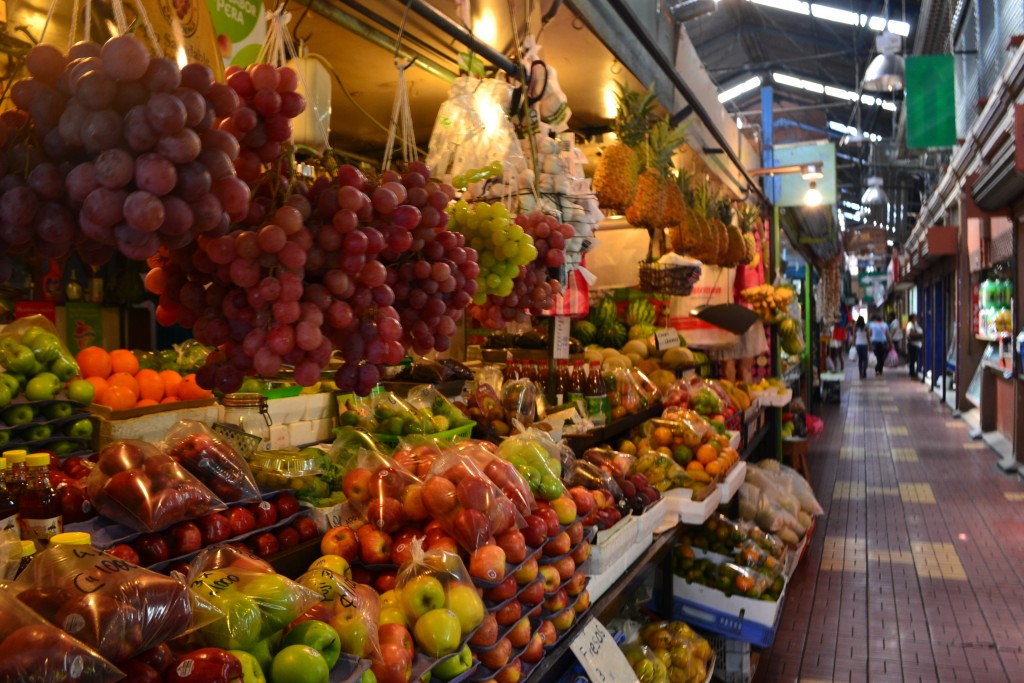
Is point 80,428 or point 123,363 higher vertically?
point 123,363

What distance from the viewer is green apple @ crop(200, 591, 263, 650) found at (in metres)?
1.35

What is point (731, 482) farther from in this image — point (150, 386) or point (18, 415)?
point (18, 415)

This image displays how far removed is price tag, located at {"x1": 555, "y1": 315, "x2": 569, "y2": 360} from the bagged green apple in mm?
635

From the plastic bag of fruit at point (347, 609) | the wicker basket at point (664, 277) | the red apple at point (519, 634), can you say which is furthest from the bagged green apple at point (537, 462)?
the wicker basket at point (664, 277)

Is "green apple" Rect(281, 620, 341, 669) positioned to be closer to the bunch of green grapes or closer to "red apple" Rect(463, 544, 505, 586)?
"red apple" Rect(463, 544, 505, 586)

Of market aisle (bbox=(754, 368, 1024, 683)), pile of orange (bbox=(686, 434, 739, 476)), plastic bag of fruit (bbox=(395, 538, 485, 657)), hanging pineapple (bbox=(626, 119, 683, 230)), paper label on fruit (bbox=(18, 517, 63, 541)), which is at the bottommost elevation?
market aisle (bbox=(754, 368, 1024, 683))

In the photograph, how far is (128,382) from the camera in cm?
270

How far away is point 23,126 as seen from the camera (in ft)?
→ 2.67

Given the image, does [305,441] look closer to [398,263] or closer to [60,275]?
[398,263]

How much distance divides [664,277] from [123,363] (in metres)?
2.99

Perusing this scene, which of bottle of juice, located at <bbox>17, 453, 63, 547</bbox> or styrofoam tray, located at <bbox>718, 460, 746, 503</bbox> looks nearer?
bottle of juice, located at <bbox>17, 453, 63, 547</bbox>

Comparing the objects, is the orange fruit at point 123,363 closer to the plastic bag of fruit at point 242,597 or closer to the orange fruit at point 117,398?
the orange fruit at point 117,398

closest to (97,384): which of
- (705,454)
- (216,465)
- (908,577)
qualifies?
(216,465)

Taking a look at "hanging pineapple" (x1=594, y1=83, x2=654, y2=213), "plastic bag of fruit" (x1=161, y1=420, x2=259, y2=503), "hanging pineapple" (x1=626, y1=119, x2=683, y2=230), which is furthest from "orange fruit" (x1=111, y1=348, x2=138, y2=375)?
"hanging pineapple" (x1=626, y1=119, x2=683, y2=230)
